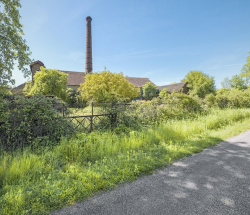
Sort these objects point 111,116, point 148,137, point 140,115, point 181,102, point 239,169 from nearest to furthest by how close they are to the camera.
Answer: point 239,169 < point 148,137 < point 111,116 < point 140,115 < point 181,102

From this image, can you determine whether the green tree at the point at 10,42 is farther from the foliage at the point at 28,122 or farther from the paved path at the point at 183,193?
the paved path at the point at 183,193

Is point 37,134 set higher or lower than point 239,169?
higher

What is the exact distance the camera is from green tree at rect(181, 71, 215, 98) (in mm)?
33531

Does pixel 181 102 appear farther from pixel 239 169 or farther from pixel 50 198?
pixel 50 198

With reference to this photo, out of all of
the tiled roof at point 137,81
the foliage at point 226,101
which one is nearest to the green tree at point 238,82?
the tiled roof at point 137,81

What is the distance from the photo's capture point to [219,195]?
228cm

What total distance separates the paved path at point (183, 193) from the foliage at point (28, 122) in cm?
342

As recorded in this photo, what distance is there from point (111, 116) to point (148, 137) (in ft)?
7.40

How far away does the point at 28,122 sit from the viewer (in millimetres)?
4602

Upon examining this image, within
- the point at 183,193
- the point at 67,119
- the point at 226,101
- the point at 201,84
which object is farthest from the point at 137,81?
the point at 183,193

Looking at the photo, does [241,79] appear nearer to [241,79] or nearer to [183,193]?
[241,79]

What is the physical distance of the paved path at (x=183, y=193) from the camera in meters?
2.00

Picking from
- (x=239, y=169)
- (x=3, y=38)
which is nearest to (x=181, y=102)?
(x=239, y=169)

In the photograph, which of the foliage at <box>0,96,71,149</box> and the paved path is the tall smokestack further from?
the paved path
